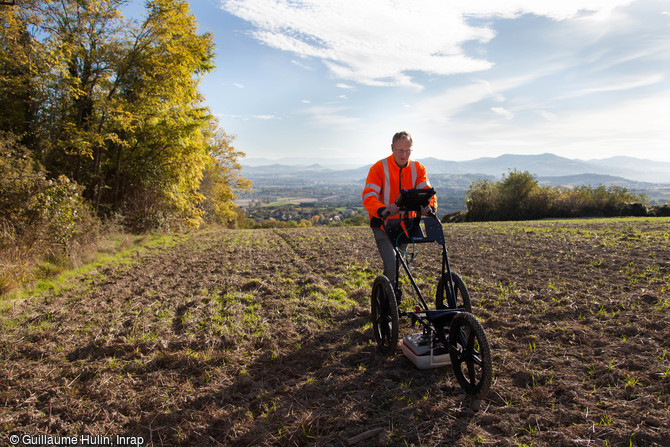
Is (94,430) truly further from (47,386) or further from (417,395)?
(417,395)

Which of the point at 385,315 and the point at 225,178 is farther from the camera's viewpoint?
the point at 225,178

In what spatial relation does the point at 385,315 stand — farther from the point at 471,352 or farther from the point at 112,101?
the point at 112,101

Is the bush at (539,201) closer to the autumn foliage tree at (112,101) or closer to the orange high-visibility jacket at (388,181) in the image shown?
the autumn foliage tree at (112,101)

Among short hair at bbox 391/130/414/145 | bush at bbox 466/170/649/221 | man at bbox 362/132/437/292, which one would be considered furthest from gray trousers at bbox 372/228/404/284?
bush at bbox 466/170/649/221

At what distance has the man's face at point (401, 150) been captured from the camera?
3734 mm

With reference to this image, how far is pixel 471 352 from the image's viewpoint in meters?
2.81

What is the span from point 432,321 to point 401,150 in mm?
1974

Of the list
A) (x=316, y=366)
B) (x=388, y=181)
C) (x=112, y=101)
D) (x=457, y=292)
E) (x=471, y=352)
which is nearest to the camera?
(x=471, y=352)

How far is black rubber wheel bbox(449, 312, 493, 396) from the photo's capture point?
259 centimetres

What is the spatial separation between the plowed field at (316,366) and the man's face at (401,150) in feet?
7.90

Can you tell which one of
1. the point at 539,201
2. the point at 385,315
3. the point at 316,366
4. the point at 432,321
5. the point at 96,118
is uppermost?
the point at 96,118

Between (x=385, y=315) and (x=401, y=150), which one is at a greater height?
(x=401, y=150)

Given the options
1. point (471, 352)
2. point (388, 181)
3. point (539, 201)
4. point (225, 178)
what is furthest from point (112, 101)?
point (539, 201)

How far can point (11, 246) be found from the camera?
664cm
